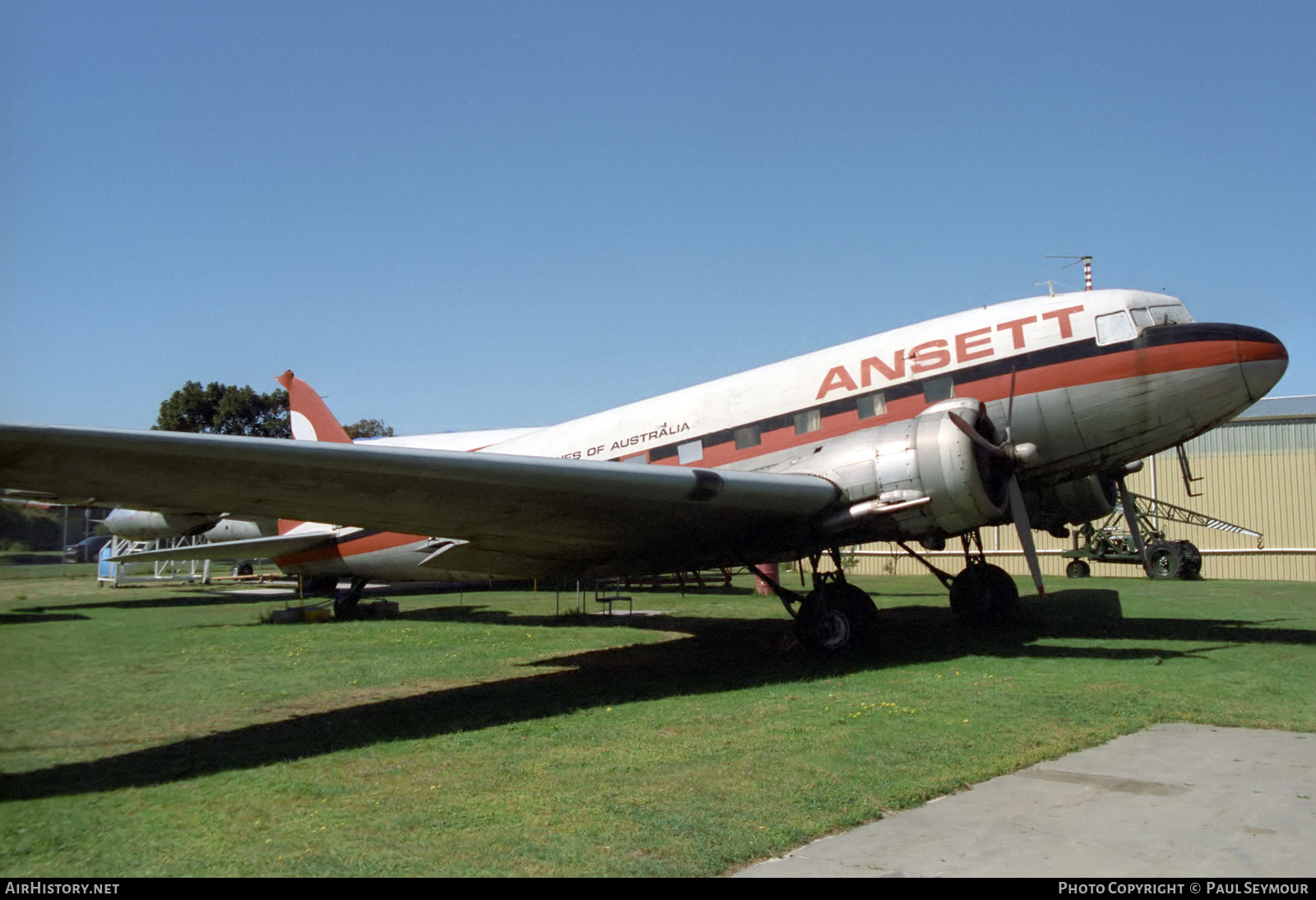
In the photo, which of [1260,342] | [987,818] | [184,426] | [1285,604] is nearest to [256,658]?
[987,818]

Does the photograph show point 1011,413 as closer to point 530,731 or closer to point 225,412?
point 530,731

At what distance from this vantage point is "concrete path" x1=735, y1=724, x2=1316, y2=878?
13.8 ft

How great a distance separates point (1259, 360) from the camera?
10.7 m

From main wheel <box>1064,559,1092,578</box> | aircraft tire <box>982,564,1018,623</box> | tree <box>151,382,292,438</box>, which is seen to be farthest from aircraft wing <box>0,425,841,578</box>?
tree <box>151,382,292,438</box>

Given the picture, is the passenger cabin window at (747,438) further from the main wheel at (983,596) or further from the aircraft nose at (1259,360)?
the aircraft nose at (1259,360)

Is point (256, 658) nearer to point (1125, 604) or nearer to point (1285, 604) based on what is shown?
point (1125, 604)

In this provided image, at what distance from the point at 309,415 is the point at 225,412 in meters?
29.6

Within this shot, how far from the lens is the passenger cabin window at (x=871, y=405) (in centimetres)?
1202

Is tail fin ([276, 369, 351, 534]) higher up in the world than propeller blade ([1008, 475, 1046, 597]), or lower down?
higher up

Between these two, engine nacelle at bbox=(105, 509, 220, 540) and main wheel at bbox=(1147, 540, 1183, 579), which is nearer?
engine nacelle at bbox=(105, 509, 220, 540)

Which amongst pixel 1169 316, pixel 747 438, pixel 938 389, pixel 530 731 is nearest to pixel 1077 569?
pixel 1169 316

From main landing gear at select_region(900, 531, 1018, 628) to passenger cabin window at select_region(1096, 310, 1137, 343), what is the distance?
4.14m

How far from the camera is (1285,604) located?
16.9m

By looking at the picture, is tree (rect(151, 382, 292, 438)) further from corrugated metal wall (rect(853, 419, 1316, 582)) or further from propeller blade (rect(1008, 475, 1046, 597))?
propeller blade (rect(1008, 475, 1046, 597))
